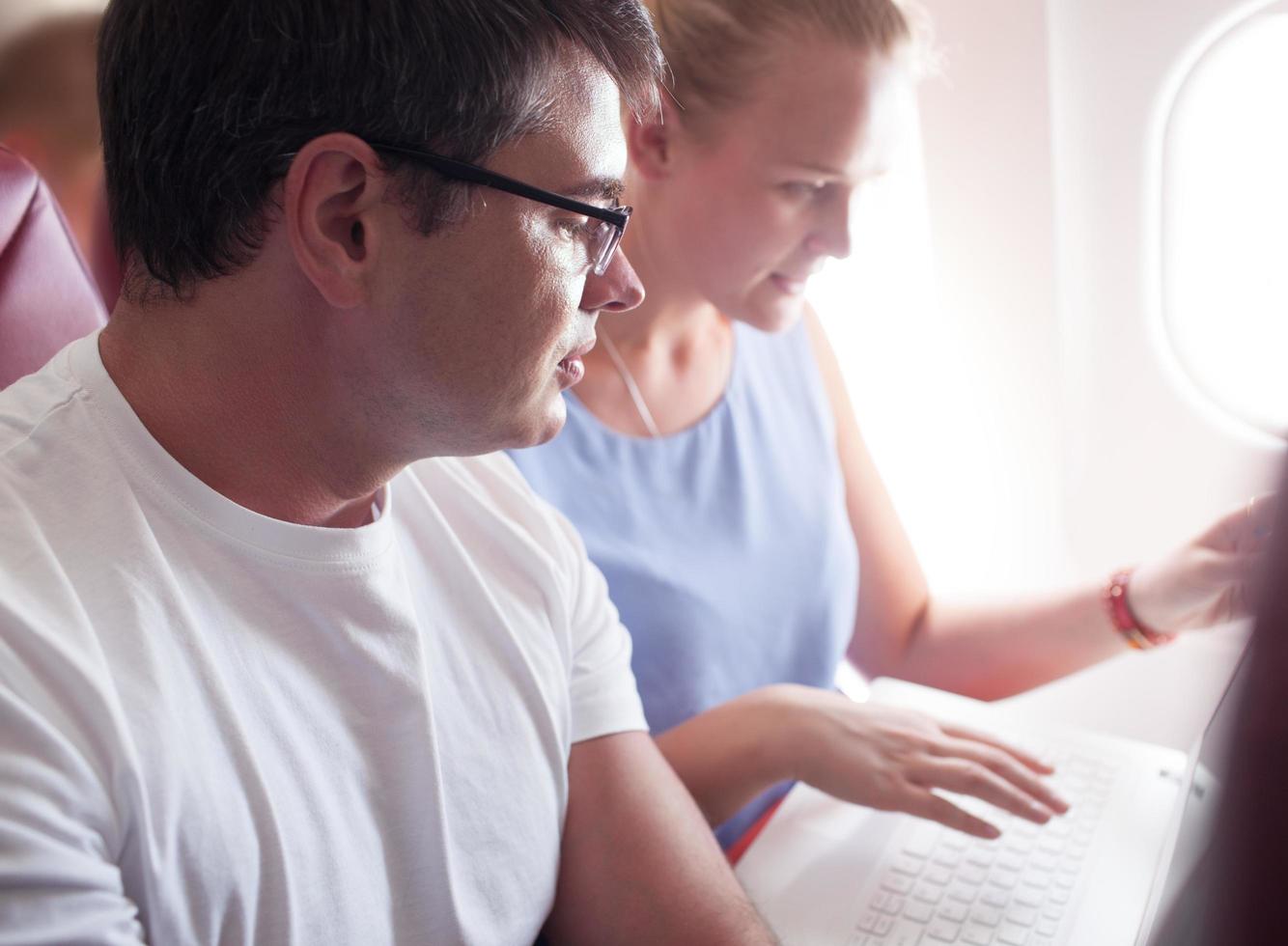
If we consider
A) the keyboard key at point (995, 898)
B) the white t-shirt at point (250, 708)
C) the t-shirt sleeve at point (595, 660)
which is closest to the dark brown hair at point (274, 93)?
the white t-shirt at point (250, 708)

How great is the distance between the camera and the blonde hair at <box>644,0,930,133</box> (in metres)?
1.22

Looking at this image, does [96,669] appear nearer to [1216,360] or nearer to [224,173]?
[224,173]

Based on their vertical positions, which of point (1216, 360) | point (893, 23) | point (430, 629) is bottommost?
point (430, 629)

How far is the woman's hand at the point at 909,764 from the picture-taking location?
1073mm

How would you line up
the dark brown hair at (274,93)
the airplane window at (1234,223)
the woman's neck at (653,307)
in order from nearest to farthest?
the dark brown hair at (274,93) < the woman's neck at (653,307) < the airplane window at (1234,223)

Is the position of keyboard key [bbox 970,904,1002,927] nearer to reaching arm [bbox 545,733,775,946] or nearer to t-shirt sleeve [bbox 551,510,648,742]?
reaching arm [bbox 545,733,775,946]

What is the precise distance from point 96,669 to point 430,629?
0.28 m

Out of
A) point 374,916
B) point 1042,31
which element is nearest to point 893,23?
point 1042,31

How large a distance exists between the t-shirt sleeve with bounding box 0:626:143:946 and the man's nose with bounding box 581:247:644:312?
449 millimetres

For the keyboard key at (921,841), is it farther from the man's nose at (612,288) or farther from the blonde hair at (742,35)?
the blonde hair at (742,35)

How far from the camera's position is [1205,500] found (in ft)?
6.32

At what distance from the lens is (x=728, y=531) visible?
1370 mm

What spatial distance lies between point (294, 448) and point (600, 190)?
0.91ft

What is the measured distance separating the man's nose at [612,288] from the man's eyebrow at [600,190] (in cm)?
5
